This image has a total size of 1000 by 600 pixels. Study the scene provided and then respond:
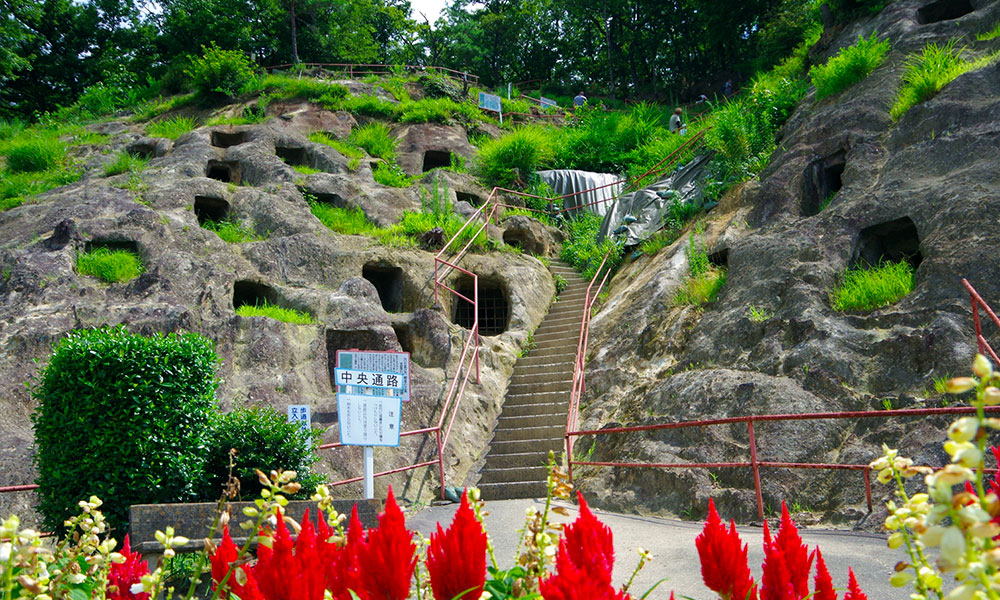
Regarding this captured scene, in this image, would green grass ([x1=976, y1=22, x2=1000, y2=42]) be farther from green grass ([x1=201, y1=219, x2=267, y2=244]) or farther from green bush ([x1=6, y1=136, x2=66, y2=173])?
green bush ([x1=6, y1=136, x2=66, y2=173])

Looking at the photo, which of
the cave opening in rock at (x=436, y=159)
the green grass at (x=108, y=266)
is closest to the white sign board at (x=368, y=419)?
the green grass at (x=108, y=266)

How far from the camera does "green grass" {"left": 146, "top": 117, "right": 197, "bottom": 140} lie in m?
18.8


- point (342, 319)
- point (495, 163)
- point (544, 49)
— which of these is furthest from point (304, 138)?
point (544, 49)

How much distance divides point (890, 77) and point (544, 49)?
31.0 meters

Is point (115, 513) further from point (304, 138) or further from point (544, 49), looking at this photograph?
point (544, 49)

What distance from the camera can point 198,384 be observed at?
23.3ft

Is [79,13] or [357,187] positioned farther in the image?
[79,13]

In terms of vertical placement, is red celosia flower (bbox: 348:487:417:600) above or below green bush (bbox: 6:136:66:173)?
below

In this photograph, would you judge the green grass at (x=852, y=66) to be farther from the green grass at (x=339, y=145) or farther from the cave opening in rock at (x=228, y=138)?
the cave opening in rock at (x=228, y=138)

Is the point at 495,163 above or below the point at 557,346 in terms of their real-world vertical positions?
above

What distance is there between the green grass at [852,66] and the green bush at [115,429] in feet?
42.5

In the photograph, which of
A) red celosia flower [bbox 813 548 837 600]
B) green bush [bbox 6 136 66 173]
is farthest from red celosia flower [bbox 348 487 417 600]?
green bush [bbox 6 136 66 173]

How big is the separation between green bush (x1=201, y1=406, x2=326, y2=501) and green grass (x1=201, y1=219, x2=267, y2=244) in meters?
7.34

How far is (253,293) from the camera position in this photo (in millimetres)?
14062
